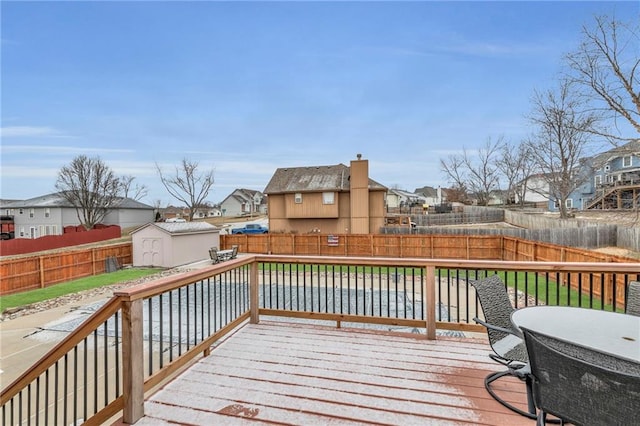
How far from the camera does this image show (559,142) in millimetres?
19547

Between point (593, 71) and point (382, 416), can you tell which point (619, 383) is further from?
point (593, 71)

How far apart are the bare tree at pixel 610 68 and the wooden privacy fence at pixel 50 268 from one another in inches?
856

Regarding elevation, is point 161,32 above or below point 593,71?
above

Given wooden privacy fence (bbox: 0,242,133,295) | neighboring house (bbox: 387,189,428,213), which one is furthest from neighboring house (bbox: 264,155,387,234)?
neighboring house (bbox: 387,189,428,213)

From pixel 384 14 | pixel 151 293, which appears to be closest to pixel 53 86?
pixel 384 14

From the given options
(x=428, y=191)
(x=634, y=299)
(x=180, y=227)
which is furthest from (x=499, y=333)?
(x=428, y=191)

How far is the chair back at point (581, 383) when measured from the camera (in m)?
1.17

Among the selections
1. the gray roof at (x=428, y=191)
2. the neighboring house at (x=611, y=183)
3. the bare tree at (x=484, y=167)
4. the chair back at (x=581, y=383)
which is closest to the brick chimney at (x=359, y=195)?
the neighboring house at (x=611, y=183)

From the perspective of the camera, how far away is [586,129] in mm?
11469

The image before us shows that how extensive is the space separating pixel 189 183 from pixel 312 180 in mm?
17897

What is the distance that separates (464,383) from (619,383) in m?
1.66

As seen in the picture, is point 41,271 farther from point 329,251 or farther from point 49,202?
point 49,202

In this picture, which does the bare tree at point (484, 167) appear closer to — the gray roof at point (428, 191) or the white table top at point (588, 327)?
the gray roof at point (428, 191)

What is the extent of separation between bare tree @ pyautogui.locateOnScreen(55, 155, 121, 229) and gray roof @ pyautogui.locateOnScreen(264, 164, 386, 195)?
17850 millimetres
